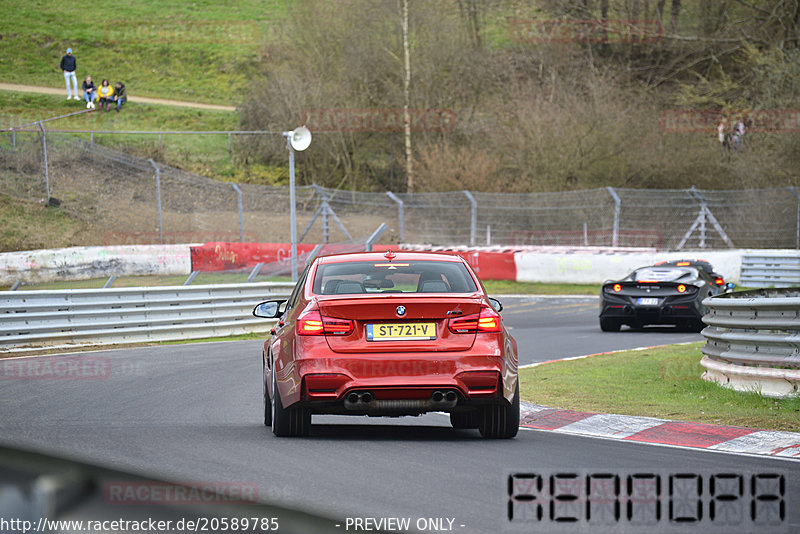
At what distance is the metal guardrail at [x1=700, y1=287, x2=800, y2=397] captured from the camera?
9203 mm

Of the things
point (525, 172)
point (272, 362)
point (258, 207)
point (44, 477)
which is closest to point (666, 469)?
point (272, 362)

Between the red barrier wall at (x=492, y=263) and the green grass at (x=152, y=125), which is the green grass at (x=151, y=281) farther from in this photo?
the green grass at (x=152, y=125)

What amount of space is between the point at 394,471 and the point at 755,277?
2443cm

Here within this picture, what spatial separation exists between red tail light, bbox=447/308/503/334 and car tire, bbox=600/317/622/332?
456 inches

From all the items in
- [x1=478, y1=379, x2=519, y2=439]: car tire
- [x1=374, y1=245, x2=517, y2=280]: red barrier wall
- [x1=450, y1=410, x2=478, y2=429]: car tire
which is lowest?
[x1=374, y1=245, x2=517, y2=280]: red barrier wall

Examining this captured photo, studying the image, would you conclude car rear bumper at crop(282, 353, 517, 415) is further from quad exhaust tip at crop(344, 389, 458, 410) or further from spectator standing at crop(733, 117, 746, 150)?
spectator standing at crop(733, 117, 746, 150)

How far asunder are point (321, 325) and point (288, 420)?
2.69 feet

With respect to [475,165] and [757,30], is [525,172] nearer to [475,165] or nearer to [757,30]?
[475,165]

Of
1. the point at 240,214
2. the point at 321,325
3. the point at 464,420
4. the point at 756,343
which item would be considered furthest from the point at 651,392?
the point at 240,214

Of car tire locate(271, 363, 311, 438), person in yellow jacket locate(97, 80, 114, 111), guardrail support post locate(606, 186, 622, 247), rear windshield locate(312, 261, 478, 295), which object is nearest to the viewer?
car tire locate(271, 363, 311, 438)

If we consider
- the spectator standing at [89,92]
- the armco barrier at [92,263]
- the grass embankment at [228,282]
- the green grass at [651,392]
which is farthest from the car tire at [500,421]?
the spectator standing at [89,92]

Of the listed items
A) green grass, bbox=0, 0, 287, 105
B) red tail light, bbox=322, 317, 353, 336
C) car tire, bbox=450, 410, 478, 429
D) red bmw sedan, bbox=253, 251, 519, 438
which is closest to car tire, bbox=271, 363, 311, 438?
red bmw sedan, bbox=253, 251, 519, 438

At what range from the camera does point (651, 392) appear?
10.8 m

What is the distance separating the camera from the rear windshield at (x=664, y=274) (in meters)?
18.6
